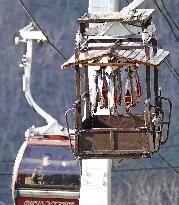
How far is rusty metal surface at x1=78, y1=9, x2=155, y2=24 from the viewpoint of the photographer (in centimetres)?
1133

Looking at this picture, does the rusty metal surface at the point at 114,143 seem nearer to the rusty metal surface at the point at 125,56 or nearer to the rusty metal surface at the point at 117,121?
the rusty metal surface at the point at 125,56

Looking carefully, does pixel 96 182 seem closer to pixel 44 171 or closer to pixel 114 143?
pixel 114 143

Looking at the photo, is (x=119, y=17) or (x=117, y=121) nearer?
(x=119, y=17)

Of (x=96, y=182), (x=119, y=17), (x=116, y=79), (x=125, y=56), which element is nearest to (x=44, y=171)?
(x=96, y=182)

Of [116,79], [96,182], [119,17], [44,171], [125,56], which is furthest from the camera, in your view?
A: [44,171]

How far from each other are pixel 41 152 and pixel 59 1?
109ft

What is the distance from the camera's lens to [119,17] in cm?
1147

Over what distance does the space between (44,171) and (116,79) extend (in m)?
6.57

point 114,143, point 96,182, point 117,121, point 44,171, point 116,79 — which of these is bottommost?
point 44,171

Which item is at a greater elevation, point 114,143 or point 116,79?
point 116,79

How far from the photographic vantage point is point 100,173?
42.1 feet

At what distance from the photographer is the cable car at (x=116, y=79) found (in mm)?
11047

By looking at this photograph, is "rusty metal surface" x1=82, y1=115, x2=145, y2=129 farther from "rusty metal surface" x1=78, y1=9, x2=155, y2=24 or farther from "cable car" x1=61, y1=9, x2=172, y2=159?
"rusty metal surface" x1=78, y1=9, x2=155, y2=24

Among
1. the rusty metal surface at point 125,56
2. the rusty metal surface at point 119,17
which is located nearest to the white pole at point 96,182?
the rusty metal surface at point 119,17
